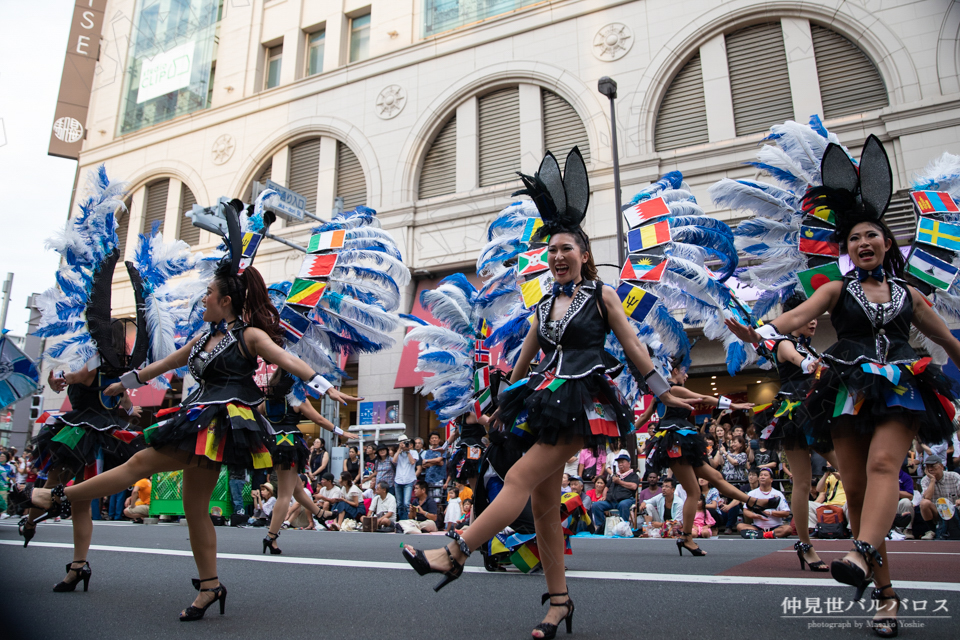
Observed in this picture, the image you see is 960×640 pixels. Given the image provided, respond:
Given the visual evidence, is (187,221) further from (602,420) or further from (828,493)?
(602,420)

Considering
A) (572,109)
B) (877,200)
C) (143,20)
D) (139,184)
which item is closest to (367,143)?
(572,109)

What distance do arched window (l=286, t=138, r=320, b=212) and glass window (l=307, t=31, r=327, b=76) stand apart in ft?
8.91

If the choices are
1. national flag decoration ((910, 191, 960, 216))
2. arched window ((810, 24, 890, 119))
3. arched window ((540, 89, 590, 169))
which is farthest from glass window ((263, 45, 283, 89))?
national flag decoration ((910, 191, 960, 216))

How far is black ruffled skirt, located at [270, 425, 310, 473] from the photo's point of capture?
257 inches

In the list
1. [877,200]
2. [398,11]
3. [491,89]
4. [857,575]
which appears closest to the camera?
[857,575]

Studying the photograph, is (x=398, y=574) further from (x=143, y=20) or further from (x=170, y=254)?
(x=143, y=20)

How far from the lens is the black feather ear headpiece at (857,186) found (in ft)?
11.0

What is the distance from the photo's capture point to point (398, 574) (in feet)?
15.0

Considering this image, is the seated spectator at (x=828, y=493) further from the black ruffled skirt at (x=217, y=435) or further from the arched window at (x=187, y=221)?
the arched window at (x=187, y=221)

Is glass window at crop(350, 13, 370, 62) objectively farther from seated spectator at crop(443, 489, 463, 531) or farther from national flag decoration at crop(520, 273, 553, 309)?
national flag decoration at crop(520, 273, 553, 309)

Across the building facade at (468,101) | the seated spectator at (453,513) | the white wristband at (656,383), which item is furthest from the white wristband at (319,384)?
the building facade at (468,101)

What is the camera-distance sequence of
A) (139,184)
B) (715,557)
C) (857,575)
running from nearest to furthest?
(857,575) < (715,557) < (139,184)

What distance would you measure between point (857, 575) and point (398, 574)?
295 centimetres

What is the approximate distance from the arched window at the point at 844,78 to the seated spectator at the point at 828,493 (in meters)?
8.38
